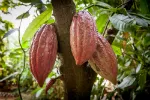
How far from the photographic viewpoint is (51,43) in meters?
0.48

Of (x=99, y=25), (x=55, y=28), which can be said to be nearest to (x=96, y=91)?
(x=99, y=25)

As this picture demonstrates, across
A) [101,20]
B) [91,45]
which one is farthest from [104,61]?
[101,20]

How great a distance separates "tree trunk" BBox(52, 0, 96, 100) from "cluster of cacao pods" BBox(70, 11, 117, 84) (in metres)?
0.04

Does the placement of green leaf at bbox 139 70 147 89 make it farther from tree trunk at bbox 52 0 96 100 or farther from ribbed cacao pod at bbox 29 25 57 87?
ribbed cacao pod at bbox 29 25 57 87

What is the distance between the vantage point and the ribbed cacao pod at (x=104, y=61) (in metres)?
0.47

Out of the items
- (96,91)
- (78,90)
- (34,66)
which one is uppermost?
(34,66)

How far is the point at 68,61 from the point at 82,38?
3.7 inches

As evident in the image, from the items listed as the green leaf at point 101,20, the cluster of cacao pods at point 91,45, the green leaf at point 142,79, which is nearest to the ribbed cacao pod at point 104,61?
the cluster of cacao pods at point 91,45

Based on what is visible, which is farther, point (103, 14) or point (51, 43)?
point (103, 14)

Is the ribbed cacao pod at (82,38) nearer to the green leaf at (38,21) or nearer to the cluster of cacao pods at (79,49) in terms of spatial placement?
the cluster of cacao pods at (79,49)

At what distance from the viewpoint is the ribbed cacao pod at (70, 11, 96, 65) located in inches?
17.0

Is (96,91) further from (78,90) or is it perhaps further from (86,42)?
(86,42)

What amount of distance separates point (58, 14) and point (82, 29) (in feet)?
0.30

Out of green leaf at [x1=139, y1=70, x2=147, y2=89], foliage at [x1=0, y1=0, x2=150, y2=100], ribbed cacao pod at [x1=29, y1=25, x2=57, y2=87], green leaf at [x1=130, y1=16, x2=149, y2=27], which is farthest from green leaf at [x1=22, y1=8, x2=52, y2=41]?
green leaf at [x1=139, y1=70, x2=147, y2=89]
